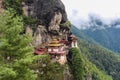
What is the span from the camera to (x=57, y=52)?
Answer: 244 ft

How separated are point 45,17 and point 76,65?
516 inches

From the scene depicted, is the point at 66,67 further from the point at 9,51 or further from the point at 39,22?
the point at 9,51

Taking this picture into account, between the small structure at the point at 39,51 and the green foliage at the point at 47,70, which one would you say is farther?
the small structure at the point at 39,51

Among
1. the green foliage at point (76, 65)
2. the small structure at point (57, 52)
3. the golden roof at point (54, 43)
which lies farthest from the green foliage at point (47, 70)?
the green foliage at point (76, 65)

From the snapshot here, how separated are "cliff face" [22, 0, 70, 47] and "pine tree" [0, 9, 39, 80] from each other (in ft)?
148

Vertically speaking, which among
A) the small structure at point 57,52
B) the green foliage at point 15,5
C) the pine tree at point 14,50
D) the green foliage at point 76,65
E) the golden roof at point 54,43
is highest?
the green foliage at point 15,5

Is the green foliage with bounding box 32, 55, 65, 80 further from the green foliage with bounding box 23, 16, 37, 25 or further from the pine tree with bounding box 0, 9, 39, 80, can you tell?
the pine tree with bounding box 0, 9, 39, 80

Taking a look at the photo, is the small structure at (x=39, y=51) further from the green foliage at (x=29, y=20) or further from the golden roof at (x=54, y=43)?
the green foliage at (x=29, y=20)

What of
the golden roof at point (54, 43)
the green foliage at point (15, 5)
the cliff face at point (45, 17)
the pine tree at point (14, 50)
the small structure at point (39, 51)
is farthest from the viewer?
the cliff face at point (45, 17)

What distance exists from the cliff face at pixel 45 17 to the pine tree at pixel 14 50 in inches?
1781

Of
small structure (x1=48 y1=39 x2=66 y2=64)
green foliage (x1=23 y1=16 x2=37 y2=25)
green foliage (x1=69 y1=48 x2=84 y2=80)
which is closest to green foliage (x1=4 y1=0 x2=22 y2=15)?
green foliage (x1=23 y1=16 x2=37 y2=25)

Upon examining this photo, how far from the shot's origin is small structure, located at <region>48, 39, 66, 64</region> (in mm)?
74125

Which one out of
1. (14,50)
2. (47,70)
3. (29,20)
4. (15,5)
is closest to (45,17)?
(29,20)

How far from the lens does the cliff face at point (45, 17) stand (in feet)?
255
